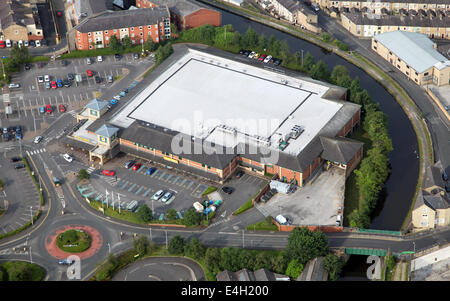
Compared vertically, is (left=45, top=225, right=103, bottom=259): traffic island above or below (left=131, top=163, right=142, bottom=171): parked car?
below

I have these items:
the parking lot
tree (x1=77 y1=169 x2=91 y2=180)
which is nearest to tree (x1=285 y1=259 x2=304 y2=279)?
tree (x1=77 y1=169 x2=91 y2=180)

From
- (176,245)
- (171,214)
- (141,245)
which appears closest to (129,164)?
(171,214)

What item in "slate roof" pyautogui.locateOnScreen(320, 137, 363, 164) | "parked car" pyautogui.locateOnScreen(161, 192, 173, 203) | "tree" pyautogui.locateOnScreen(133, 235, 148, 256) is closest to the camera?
"tree" pyautogui.locateOnScreen(133, 235, 148, 256)

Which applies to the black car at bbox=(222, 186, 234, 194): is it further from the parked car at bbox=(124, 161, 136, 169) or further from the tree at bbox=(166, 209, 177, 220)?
the parked car at bbox=(124, 161, 136, 169)

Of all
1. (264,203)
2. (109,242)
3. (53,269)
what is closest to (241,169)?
(264,203)

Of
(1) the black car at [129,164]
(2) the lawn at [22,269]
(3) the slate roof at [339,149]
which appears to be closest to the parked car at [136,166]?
(1) the black car at [129,164]

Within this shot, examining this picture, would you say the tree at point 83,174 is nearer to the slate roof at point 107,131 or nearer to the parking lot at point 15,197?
the parking lot at point 15,197
